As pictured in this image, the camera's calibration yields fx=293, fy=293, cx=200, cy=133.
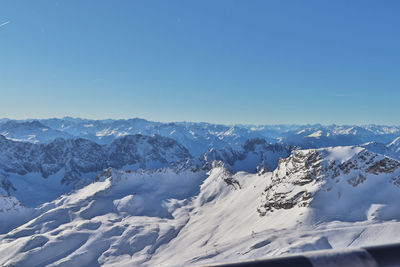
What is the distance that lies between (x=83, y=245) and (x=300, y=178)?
6780cm

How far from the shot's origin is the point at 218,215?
328ft

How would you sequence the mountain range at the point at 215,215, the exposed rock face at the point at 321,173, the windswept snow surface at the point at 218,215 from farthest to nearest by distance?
1. the exposed rock face at the point at 321,173
2. the mountain range at the point at 215,215
3. the windswept snow surface at the point at 218,215

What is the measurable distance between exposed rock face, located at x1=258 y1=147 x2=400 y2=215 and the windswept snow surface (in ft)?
0.76

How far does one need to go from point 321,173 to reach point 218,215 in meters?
41.9

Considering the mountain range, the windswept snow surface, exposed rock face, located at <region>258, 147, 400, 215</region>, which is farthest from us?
exposed rock face, located at <region>258, 147, 400, 215</region>

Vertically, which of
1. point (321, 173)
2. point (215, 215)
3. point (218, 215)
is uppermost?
point (321, 173)

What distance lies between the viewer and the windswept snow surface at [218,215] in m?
49.2

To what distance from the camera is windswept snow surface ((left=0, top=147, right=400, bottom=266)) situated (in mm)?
49250

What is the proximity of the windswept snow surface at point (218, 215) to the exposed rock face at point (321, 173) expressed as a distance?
0.23m

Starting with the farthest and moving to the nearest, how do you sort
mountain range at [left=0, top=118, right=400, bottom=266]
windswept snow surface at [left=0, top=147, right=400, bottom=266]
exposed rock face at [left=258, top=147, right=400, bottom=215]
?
exposed rock face at [left=258, top=147, right=400, bottom=215] < mountain range at [left=0, top=118, right=400, bottom=266] < windswept snow surface at [left=0, top=147, right=400, bottom=266]

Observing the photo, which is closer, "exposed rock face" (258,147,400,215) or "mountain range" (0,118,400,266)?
"mountain range" (0,118,400,266)

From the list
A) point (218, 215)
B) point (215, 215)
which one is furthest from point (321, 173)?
Result: point (215, 215)

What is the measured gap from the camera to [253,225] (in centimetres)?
7038

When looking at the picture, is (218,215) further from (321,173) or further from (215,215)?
(321,173)
